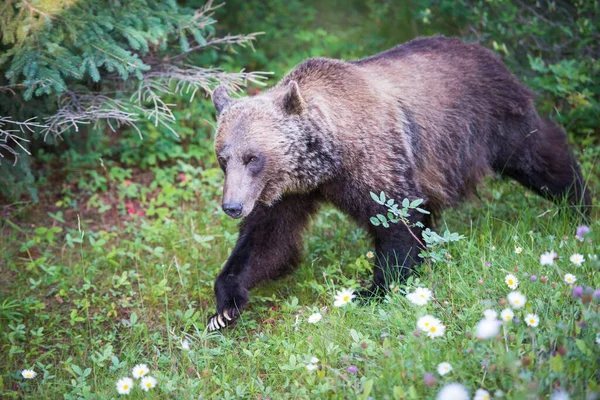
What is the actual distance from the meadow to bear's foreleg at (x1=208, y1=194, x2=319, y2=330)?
238mm

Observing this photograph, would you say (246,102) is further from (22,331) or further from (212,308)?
(22,331)

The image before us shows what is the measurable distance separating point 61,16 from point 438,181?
3.06 metres

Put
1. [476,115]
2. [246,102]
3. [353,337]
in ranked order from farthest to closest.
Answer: [476,115] → [246,102] → [353,337]

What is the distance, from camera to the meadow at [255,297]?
2943 mm

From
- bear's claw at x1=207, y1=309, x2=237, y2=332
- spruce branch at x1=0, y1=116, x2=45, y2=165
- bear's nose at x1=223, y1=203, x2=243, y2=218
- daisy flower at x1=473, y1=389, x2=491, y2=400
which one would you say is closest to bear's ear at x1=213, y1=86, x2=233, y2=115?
bear's nose at x1=223, y1=203, x2=243, y2=218

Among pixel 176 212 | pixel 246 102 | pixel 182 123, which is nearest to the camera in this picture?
Answer: pixel 246 102

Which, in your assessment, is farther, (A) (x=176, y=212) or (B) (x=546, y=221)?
(A) (x=176, y=212)

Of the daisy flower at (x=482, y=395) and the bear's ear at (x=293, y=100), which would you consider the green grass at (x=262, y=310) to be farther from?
the bear's ear at (x=293, y=100)

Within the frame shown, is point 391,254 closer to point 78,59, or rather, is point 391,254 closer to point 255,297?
point 255,297

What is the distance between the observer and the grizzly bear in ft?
13.7

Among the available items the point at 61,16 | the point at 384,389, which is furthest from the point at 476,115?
the point at 61,16

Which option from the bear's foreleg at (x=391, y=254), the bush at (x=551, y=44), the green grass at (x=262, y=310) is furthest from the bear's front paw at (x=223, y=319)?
the bush at (x=551, y=44)

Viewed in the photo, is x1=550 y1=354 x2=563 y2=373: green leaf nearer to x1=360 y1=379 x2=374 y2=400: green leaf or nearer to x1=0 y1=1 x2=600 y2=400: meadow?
x1=0 y1=1 x2=600 y2=400: meadow

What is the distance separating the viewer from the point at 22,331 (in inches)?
Answer: 175
